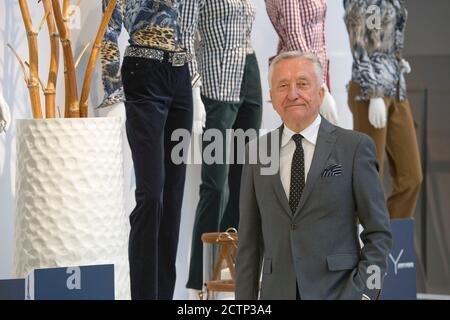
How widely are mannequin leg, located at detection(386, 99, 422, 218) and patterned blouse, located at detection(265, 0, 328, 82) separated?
0.46 meters

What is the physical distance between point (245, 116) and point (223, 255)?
0.96 m

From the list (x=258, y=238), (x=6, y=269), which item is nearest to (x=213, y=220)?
(x=6, y=269)

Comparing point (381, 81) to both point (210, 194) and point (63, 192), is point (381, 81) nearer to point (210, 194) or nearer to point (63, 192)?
point (210, 194)

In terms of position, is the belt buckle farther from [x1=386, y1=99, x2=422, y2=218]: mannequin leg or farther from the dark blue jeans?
[x1=386, y1=99, x2=422, y2=218]: mannequin leg

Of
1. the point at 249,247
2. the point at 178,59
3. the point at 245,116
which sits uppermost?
the point at 178,59

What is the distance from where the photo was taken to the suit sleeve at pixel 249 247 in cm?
306

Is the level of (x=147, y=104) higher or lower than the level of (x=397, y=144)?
higher

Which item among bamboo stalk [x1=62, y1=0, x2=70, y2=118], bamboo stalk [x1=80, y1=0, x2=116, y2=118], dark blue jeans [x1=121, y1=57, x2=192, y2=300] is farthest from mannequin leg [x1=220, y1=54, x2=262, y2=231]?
bamboo stalk [x1=62, y1=0, x2=70, y2=118]

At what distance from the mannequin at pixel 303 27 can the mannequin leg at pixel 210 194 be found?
18.2 inches

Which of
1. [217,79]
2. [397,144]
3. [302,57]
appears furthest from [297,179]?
→ [397,144]

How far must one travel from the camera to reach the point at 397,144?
559 centimetres

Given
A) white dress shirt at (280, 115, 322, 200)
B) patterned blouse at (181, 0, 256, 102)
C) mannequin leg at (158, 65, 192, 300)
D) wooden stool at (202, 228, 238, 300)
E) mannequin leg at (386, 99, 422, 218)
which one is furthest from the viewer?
mannequin leg at (386, 99, 422, 218)

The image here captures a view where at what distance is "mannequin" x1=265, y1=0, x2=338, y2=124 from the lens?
516 cm

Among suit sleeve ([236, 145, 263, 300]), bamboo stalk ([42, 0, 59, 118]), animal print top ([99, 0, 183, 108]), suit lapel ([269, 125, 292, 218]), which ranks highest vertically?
animal print top ([99, 0, 183, 108])
